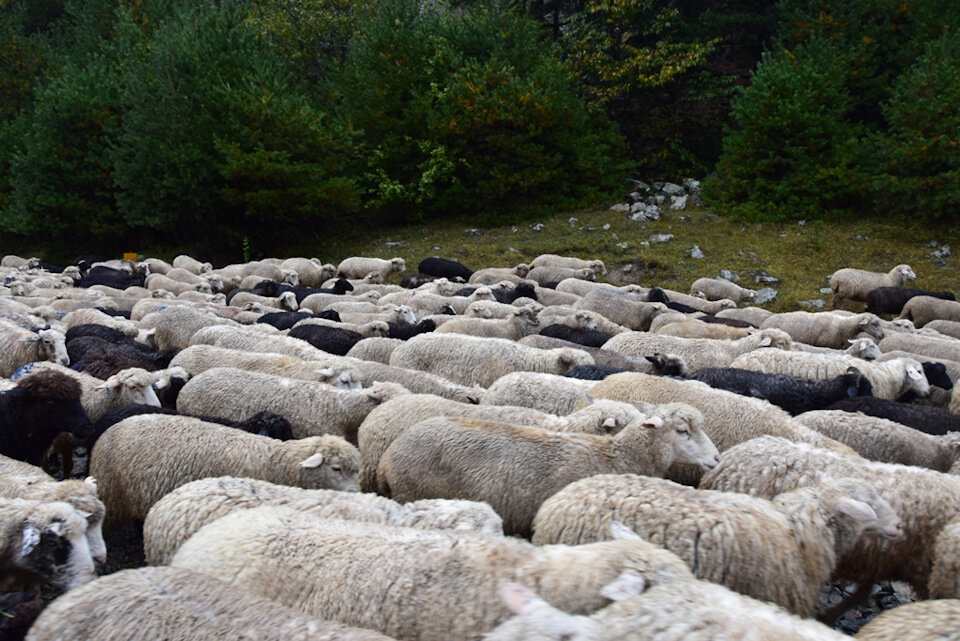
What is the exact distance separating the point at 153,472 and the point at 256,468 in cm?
75

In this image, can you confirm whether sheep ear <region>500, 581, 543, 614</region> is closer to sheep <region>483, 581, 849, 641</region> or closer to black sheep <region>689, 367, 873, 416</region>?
sheep <region>483, 581, 849, 641</region>

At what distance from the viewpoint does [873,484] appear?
4.90 m

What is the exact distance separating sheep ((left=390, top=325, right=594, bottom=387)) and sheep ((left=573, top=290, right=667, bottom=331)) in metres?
4.43

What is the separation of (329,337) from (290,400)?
3.25 metres

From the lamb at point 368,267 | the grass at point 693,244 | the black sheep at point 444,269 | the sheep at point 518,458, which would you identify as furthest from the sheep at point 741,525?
the lamb at point 368,267

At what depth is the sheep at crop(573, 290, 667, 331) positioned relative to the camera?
43.2 feet

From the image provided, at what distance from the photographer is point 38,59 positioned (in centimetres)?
3384

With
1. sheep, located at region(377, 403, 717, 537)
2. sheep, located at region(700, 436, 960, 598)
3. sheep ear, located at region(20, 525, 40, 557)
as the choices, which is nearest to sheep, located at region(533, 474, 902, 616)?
sheep, located at region(700, 436, 960, 598)

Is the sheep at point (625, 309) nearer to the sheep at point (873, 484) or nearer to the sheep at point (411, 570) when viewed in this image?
the sheep at point (873, 484)

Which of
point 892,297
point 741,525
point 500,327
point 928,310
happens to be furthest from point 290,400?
point 892,297

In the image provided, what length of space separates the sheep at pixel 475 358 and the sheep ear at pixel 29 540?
17.0 feet

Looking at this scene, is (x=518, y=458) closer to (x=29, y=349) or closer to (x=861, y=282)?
(x=29, y=349)

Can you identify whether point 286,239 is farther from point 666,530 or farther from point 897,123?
point 666,530

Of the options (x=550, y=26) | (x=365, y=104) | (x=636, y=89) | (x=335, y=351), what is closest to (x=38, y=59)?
(x=365, y=104)
